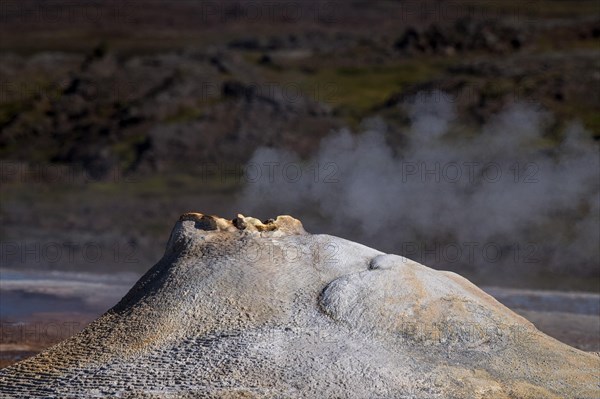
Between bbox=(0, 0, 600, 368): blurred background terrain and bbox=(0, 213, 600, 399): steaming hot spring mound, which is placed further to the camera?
bbox=(0, 0, 600, 368): blurred background terrain

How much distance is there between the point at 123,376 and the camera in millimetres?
7234

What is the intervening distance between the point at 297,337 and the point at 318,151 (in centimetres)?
1558

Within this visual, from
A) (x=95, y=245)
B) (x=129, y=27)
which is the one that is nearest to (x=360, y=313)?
(x=95, y=245)

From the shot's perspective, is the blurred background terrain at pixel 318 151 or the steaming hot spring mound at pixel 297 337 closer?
the steaming hot spring mound at pixel 297 337

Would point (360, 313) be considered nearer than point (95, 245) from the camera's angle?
Yes

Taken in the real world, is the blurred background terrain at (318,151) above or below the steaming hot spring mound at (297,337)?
below

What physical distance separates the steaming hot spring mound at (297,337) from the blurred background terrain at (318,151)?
176 inches

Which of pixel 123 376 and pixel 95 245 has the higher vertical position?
pixel 123 376

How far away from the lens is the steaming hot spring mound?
7.13 meters

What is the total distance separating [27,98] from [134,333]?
22076mm

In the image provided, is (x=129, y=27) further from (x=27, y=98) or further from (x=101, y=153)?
(x=101, y=153)

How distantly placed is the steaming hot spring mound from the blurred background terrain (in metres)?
4.47

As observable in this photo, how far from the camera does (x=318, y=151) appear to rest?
22891 millimetres

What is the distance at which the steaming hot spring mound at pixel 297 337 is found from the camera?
713 cm
